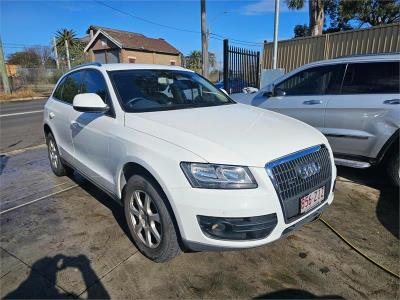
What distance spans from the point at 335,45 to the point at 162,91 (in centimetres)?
927

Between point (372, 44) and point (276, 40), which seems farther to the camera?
point (276, 40)

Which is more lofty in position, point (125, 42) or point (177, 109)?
point (125, 42)

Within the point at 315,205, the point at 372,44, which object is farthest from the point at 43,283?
the point at 372,44

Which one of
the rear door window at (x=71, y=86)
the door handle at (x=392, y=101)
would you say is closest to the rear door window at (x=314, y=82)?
the door handle at (x=392, y=101)

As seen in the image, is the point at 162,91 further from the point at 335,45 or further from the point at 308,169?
the point at 335,45

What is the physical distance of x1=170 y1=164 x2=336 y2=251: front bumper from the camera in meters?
2.24

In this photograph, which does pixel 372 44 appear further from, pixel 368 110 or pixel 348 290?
pixel 348 290

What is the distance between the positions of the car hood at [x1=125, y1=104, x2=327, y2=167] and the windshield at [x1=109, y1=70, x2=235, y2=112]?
21cm

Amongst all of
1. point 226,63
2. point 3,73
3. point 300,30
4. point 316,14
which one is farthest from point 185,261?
point 300,30

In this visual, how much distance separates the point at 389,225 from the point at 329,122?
5.53ft

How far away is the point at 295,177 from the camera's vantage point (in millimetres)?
2451

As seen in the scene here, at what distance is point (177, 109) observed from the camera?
324 centimetres

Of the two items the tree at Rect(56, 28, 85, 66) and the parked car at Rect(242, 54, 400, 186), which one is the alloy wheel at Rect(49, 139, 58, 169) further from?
the tree at Rect(56, 28, 85, 66)

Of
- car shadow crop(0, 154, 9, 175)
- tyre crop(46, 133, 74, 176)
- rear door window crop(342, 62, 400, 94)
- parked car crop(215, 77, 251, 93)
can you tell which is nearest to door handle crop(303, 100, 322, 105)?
rear door window crop(342, 62, 400, 94)
